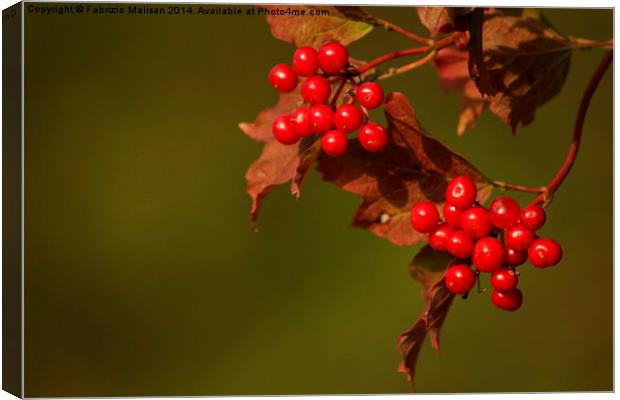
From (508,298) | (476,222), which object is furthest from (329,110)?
(508,298)

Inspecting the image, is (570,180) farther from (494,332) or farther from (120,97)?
(120,97)

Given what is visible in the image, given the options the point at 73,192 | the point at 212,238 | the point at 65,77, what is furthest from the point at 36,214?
the point at 212,238

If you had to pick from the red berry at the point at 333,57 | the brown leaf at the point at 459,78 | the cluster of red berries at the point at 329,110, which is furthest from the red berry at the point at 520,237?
the brown leaf at the point at 459,78

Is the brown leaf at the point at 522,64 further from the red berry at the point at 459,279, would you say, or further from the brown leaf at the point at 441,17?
the red berry at the point at 459,279

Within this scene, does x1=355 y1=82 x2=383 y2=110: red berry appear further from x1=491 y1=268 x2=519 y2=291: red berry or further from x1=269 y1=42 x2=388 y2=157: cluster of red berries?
x1=491 y1=268 x2=519 y2=291: red berry

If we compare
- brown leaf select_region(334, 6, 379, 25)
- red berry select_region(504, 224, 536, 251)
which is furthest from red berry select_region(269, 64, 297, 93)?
red berry select_region(504, 224, 536, 251)

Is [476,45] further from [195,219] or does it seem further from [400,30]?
[195,219]

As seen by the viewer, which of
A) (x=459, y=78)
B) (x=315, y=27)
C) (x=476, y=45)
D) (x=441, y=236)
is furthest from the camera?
(x=459, y=78)
